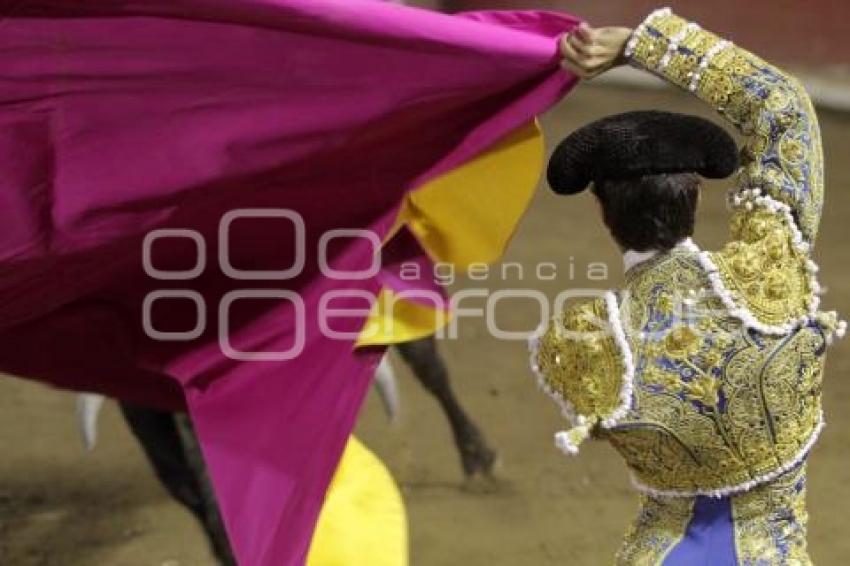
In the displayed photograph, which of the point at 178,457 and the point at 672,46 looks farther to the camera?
the point at 178,457

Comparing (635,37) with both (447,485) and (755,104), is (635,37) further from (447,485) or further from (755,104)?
(447,485)

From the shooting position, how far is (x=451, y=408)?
3.70 metres

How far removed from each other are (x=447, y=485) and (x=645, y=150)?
6.58ft

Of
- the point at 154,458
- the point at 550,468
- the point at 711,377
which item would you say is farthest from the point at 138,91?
the point at 550,468

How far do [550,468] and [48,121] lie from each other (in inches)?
76.0

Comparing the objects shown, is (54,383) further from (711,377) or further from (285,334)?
(711,377)

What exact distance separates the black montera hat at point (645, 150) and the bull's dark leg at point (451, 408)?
1799 mm

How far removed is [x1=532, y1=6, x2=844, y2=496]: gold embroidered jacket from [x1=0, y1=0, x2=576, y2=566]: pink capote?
1.09ft

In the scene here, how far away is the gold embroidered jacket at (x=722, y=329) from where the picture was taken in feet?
6.14

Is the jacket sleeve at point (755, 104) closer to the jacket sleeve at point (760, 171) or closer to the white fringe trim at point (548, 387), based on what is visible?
the jacket sleeve at point (760, 171)

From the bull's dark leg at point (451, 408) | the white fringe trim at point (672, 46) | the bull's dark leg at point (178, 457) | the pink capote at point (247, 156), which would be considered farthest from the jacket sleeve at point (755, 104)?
the bull's dark leg at point (451, 408)

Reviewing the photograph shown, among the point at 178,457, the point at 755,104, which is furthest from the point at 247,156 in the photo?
the point at 178,457

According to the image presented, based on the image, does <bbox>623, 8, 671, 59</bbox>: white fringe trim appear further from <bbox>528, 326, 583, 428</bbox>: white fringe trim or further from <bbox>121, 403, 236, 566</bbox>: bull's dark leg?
<bbox>121, 403, 236, 566</bbox>: bull's dark leg

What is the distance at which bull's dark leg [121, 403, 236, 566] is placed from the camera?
10.1ft
